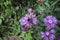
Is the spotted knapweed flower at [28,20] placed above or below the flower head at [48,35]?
above

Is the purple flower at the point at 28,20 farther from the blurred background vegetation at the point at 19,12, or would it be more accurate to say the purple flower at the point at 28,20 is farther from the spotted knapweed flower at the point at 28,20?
the blurred background vegetation at the point at 19,12

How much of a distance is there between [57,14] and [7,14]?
720 millimetres

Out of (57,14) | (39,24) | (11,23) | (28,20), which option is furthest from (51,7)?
Answer: (11,23)

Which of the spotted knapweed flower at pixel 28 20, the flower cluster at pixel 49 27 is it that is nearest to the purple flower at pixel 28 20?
A: the spotted knapweed flower at pixel 28 20

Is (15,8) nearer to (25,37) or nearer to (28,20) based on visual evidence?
(25,37)

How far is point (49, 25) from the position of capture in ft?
6.30

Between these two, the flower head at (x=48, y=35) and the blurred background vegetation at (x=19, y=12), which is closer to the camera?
the flower head at (x=48, y=35)

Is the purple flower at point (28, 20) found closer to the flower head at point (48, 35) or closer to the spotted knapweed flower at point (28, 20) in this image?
the spotted knapweed flower at point (28, 20)

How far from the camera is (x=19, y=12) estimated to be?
2652 mm

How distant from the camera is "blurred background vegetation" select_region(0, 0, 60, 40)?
7.25 feet

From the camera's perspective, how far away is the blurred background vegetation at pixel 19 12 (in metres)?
2.21

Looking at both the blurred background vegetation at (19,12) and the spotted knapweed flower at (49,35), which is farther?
the blurred background vegetation at (19,12)

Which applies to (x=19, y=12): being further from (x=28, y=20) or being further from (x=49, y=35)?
(x=49, y=35)

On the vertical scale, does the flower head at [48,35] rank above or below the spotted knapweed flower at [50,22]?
below
